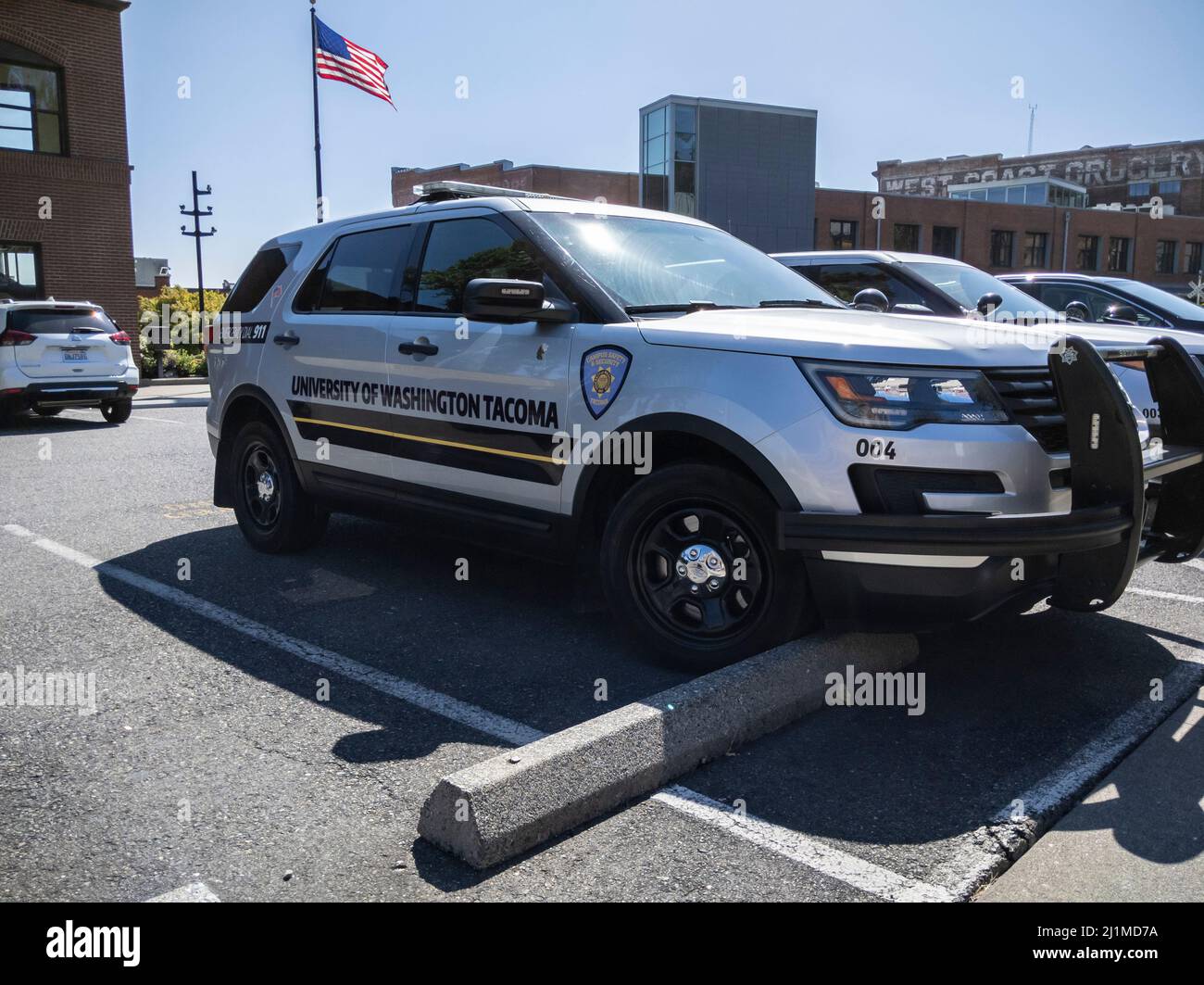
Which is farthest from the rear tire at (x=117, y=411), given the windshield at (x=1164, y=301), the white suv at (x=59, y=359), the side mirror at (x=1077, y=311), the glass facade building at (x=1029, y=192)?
the glass facade building at (x=1029, y=192)

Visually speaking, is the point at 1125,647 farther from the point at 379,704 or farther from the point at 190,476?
the point at 190,476

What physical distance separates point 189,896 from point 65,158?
85.6ft

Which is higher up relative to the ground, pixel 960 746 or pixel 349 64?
pixel 349 64

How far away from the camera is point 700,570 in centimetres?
407

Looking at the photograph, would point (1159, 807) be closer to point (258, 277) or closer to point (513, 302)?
point (513, 302)

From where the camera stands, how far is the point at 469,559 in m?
6.30

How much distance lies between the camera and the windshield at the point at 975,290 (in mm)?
8180

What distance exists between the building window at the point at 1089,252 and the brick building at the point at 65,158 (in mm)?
47149

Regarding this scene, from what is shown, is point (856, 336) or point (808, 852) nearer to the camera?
point (808, 852)

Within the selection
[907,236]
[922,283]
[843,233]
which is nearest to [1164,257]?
[907,236]

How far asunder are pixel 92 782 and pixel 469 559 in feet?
10.2

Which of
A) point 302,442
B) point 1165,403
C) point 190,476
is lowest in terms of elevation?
point 190,476

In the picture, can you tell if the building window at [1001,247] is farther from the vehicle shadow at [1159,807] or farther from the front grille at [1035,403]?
the vehicle shadow at [1159,807]
